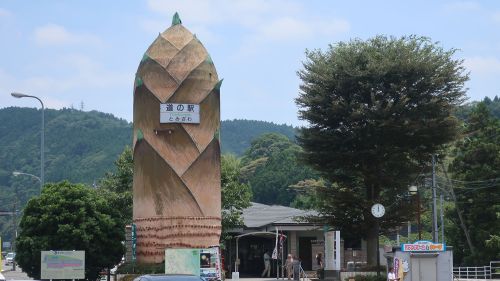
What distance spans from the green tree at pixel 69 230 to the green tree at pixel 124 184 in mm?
5517

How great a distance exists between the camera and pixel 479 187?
59.1m

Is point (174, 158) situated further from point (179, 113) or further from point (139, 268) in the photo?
point (139, 268)

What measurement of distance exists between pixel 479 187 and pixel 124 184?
26346 mm

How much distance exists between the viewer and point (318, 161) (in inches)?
1726

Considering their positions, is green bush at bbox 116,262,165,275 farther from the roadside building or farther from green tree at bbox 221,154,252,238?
the roadside building

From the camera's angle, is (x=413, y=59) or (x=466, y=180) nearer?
(x=413, y=59)

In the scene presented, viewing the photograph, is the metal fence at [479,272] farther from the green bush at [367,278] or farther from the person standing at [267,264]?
the green bush at [367,278]

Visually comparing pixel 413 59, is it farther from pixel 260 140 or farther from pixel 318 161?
pixel 260 140

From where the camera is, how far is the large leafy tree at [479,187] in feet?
192

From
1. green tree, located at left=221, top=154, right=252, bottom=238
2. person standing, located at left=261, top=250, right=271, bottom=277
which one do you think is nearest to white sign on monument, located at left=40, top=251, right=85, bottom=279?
person standing, located at left=261, top=250, right=271, bottom=277

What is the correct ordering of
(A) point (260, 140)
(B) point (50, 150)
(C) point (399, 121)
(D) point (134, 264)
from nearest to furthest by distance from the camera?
(D) point (134, 264) < (C) point (399, 121) < (A) point (260, 140) < (B) point (50, 150)

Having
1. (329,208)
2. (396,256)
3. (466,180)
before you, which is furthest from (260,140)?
(396,256)

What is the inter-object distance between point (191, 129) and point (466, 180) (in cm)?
2852

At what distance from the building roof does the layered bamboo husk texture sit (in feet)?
26.2
